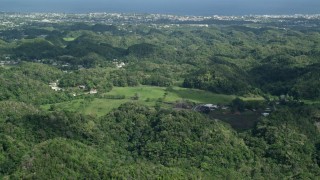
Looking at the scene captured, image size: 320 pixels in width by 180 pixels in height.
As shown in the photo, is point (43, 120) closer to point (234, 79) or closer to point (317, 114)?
point (317, 114)

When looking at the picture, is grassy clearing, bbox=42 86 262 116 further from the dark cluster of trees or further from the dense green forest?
the dark cluster of trees

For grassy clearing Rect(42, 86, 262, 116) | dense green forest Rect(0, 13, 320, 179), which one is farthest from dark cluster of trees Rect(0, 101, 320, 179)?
grassy clearing Rect(42, 86, 262, 116)

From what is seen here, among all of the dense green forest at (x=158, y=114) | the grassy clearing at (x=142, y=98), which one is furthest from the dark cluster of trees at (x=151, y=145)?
the grassy clearing at (x=142, y=98)

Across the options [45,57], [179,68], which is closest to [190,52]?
[179,68]

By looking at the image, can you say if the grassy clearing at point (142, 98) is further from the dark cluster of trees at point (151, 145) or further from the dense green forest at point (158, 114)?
the dark cluster of trees at point (151, 145)

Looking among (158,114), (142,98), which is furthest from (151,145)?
(142,98)

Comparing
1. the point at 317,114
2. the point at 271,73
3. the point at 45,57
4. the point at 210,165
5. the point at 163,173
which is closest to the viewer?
the point at 163,173
